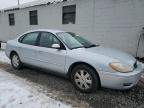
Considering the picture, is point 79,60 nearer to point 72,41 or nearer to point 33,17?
point 72,41

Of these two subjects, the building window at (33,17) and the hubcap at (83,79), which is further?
the building window at (33,17)

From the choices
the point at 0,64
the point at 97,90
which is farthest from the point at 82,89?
the point at 0,64

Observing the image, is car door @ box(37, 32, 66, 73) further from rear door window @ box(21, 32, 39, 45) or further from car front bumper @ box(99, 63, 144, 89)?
car front bumper @ box(99, 63, 144, 89)

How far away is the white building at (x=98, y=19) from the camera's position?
30.0 feet

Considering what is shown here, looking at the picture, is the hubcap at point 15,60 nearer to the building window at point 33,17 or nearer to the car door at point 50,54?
the car door at point 50,54

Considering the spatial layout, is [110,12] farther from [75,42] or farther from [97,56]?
[97,56]

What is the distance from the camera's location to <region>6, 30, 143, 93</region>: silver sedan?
4219 millimetres

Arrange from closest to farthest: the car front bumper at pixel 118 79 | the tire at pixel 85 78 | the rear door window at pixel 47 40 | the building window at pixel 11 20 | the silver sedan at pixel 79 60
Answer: the car front bumper at pixel 118 79 → the silver sedan at pixel 79 60 → the tire at pixel 85 78 → the rear door window at pixel 47 40 → the building window at pixel 11 20

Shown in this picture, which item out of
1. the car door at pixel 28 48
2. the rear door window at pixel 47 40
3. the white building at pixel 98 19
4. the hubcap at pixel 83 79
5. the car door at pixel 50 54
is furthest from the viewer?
the white building at pixel 98 19

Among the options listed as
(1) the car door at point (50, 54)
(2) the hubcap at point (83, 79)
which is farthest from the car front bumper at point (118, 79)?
(1) the car door at point (50, 54)

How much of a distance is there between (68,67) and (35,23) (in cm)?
1001

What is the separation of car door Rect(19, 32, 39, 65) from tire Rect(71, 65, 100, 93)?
1.67 metres

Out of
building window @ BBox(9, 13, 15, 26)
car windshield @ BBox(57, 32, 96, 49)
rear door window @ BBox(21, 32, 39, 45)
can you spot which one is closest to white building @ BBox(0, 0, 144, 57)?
building window @ BBox(9, 13, 15, 26)

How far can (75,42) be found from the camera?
5.37 m
